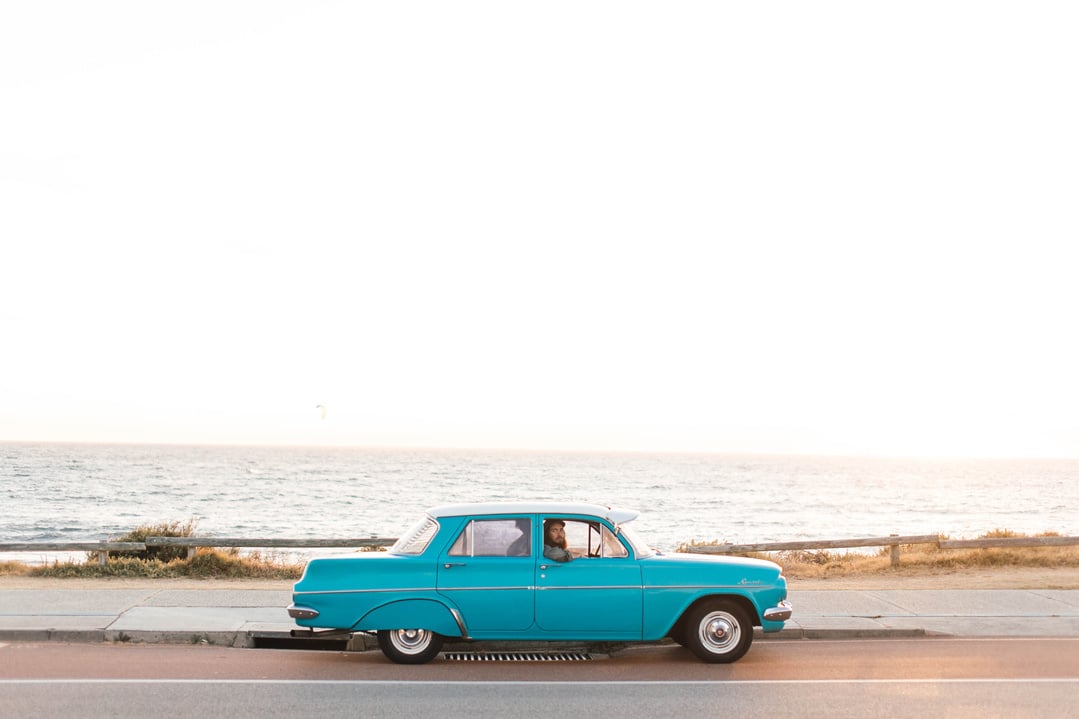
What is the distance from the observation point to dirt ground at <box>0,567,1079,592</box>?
51.3 ft

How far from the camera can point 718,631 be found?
34.4 ft

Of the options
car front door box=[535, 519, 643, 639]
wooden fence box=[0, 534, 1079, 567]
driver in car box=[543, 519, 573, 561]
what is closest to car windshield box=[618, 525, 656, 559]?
car front door box=[535, 519, 643, 639]

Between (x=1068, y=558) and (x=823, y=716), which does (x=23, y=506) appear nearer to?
(x=1068, y=558)

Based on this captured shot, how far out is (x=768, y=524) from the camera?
5512cm

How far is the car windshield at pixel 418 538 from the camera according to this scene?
10.6 m

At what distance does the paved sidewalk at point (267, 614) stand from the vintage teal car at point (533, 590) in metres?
1.73

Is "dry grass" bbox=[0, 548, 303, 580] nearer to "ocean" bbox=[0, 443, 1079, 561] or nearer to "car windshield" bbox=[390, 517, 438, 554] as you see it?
"car windshield" bbox=[390, 517, 438, 554]

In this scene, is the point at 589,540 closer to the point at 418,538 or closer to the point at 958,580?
the point at 418,538

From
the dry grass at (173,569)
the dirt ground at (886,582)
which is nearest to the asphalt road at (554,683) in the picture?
the dirt ground at (886,582)

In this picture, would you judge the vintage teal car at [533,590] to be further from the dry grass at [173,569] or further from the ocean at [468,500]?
the ocean at [468,500]

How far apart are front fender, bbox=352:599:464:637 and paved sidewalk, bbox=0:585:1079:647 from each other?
1.82 m

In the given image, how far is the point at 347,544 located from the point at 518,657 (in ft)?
22.7

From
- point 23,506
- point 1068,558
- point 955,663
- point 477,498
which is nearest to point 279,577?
point 955,663

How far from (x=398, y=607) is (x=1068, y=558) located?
48.1ft
